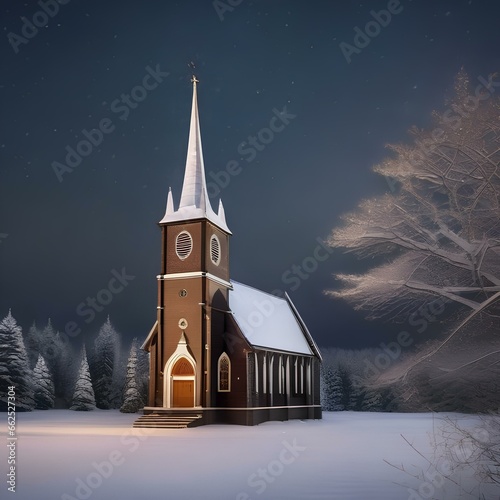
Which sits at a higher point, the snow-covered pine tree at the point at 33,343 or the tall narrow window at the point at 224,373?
the snow-covered pine tree at the point at 33,343

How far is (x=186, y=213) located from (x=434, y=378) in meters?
29.4

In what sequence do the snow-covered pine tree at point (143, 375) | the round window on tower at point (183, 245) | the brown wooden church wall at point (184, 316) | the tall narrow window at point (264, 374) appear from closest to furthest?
the brown wooden church wall at point (184, 316) → the round window on tower at point (183, 245) → the tall narrow window at point (264, 374) → the snow-covered pine tree at point (143, 375)

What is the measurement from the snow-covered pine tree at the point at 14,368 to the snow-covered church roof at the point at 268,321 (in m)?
25.0

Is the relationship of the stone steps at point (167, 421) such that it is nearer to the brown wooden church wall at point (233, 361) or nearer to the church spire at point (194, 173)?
the brown wooden church wall at point (233, 361)

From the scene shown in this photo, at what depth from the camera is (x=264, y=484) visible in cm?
1231

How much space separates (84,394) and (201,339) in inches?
1217

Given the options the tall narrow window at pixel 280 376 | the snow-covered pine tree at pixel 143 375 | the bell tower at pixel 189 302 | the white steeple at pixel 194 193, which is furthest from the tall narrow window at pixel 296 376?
the snow-covered pine tree at pixel 143 375

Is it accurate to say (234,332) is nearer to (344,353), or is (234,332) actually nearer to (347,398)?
(347,398)

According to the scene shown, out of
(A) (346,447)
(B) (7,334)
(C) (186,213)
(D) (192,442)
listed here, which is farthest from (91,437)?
(B) (7,334)

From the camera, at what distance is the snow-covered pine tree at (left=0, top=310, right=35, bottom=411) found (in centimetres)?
5526

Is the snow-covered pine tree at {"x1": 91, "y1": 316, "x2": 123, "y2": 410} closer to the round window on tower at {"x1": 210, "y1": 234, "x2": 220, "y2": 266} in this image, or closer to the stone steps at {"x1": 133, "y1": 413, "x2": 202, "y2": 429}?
the round window on tower at {"x1": 210, "y1": 234, "x2": 220, "y2": 266}

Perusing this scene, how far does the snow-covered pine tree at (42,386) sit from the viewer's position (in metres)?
61.6

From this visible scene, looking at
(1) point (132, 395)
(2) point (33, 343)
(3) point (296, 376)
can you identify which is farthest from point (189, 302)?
(2) point (33, 343)

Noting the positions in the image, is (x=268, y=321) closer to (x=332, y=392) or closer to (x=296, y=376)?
(x=296, y=376)
